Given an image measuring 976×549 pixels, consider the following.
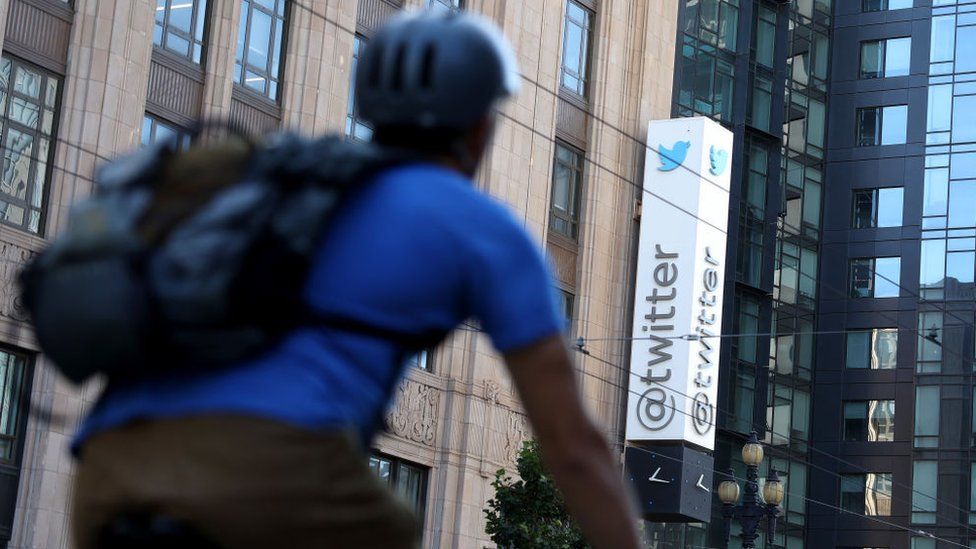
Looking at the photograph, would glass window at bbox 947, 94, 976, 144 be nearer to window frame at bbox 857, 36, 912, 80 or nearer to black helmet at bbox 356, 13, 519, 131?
window frame at bbox 857, 36, 912, 80

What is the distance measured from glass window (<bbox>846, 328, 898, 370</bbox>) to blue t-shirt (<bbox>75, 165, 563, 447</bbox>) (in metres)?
59.3

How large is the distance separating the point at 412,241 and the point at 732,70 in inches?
1966

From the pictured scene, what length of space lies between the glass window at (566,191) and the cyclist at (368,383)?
36.9 m

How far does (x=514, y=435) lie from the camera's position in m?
37.8

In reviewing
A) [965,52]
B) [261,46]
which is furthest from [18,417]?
[965,52]

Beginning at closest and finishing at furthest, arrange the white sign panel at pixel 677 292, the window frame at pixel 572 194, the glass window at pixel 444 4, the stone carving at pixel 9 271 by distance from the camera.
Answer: the stone carving at pixel 9 271 < the glass window at pixel 444 4 < the window frame at pixel 572 194 < the white sign panel at pixel 677 292

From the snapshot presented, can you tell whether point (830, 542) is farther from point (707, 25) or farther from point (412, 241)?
point (412, 241)

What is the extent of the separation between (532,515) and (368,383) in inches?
1066

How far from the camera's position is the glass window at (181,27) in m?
31.0

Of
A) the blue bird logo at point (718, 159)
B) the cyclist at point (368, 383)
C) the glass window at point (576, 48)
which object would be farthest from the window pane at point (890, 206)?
the cyclist at point (368, 383)

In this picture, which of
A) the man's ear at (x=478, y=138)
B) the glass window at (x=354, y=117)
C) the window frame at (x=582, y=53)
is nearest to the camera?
the man's ear at (x=478, y=138)

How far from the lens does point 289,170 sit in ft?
9.14

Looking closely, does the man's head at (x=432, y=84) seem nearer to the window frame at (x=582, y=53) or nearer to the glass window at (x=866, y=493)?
the window frame at (x=582, y=53)

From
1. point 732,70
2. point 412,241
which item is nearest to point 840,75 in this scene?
point 732,70
